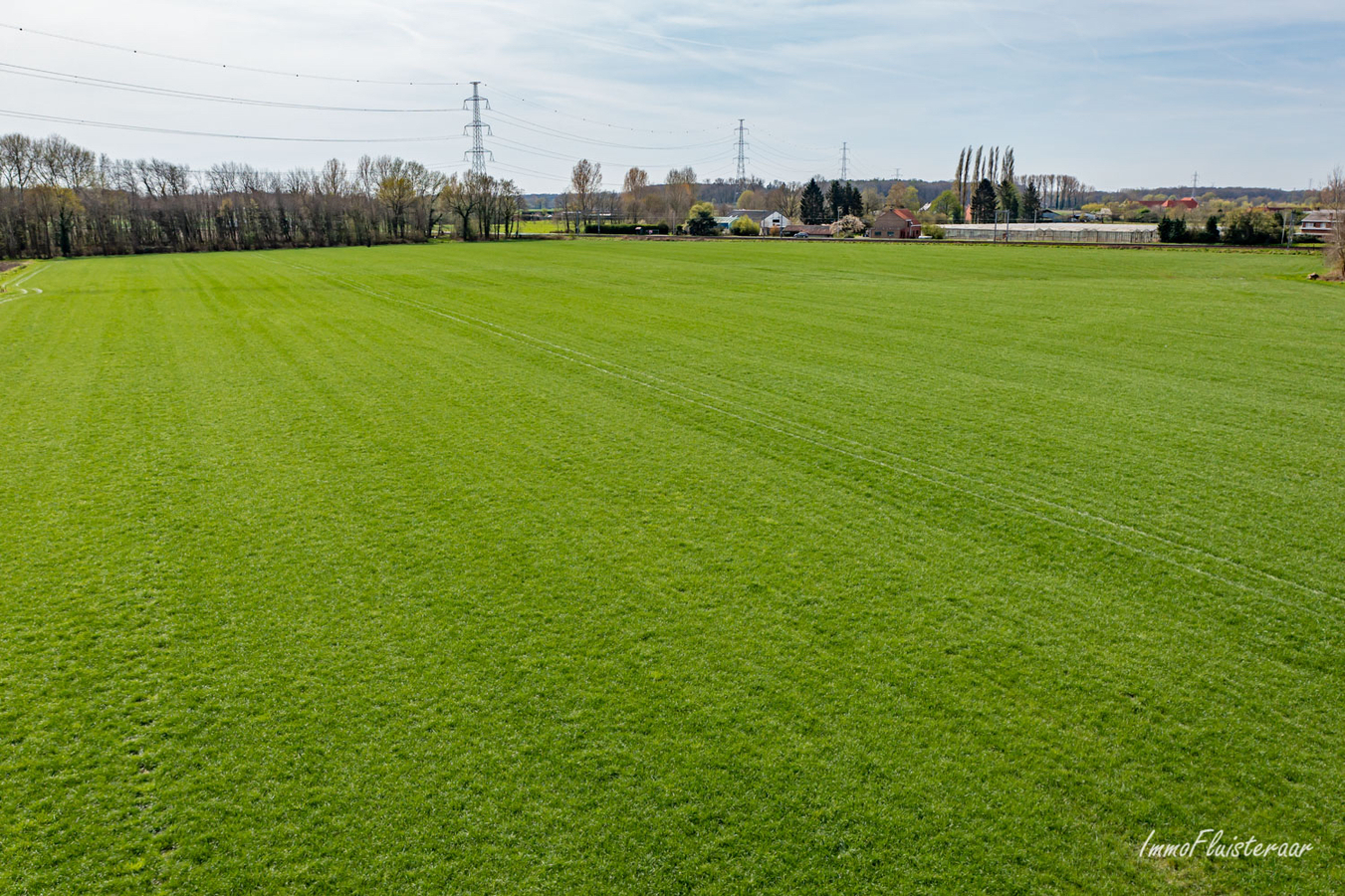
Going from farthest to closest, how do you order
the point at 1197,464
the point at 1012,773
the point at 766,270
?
the point at 766,270
the point at 1197,464
the point at 1012,773

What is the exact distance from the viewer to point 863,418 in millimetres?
12555

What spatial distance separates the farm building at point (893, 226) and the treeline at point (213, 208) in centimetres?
4535

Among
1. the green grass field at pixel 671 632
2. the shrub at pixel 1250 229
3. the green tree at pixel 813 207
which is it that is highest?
the green tree at pixel 813 207

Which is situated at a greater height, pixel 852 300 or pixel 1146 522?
pixel 852 300

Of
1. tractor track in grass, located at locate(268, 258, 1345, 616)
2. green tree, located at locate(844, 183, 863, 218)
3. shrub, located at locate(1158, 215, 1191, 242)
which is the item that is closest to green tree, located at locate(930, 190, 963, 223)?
green tree, located at locate(844, 183, 863, 218)

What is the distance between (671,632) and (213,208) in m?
87.3

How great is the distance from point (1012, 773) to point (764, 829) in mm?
1715

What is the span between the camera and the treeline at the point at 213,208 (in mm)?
66688

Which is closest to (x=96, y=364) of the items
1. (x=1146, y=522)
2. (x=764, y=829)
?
(x=764, y=829)

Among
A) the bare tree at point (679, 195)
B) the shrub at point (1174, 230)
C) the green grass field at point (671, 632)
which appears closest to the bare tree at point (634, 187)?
the bare tree at point (679, 195)

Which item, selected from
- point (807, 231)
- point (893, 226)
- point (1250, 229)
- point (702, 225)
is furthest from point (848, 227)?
point (1250, 229)

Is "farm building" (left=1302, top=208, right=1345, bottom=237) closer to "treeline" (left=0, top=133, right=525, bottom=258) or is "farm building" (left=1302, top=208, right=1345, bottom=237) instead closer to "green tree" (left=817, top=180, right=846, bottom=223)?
"green tree" (left=817, top=180, right=846, bottom=223)

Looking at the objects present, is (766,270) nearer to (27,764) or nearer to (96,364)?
(96,364)

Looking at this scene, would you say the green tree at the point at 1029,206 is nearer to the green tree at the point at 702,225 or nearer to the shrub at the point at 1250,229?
the green tree at the point at 702,225
